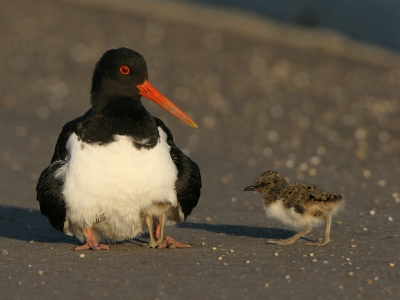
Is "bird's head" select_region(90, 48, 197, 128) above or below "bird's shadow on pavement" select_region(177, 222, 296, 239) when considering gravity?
above

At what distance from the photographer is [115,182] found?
640 cm

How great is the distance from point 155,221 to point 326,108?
7.99 meters

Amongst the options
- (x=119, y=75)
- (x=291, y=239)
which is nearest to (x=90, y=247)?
(x=119, y=75)

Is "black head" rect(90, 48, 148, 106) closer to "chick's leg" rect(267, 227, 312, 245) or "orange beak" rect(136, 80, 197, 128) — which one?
"orange beak" rect(136, 80, 197, 128)

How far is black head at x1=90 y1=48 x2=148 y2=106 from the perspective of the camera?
6949mm

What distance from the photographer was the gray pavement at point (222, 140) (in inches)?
227

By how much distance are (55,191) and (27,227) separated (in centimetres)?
156

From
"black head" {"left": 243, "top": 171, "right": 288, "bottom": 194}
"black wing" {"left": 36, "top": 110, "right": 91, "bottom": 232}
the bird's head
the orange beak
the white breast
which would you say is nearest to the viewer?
the white breast

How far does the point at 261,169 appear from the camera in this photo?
1080 centimetres

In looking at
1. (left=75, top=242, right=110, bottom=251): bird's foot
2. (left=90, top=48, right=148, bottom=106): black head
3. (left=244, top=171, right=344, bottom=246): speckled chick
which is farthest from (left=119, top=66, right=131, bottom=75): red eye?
(left=244, top=171, right=344, bottom=246): speckled chick

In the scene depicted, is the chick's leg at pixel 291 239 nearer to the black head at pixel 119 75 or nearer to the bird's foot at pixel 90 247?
the bird's foot at pixel 90 247

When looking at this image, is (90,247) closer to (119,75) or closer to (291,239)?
(119,75)

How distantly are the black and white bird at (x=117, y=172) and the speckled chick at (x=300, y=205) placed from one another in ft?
2.51

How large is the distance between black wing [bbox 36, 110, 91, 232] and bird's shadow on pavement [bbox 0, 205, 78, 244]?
2.18ft
